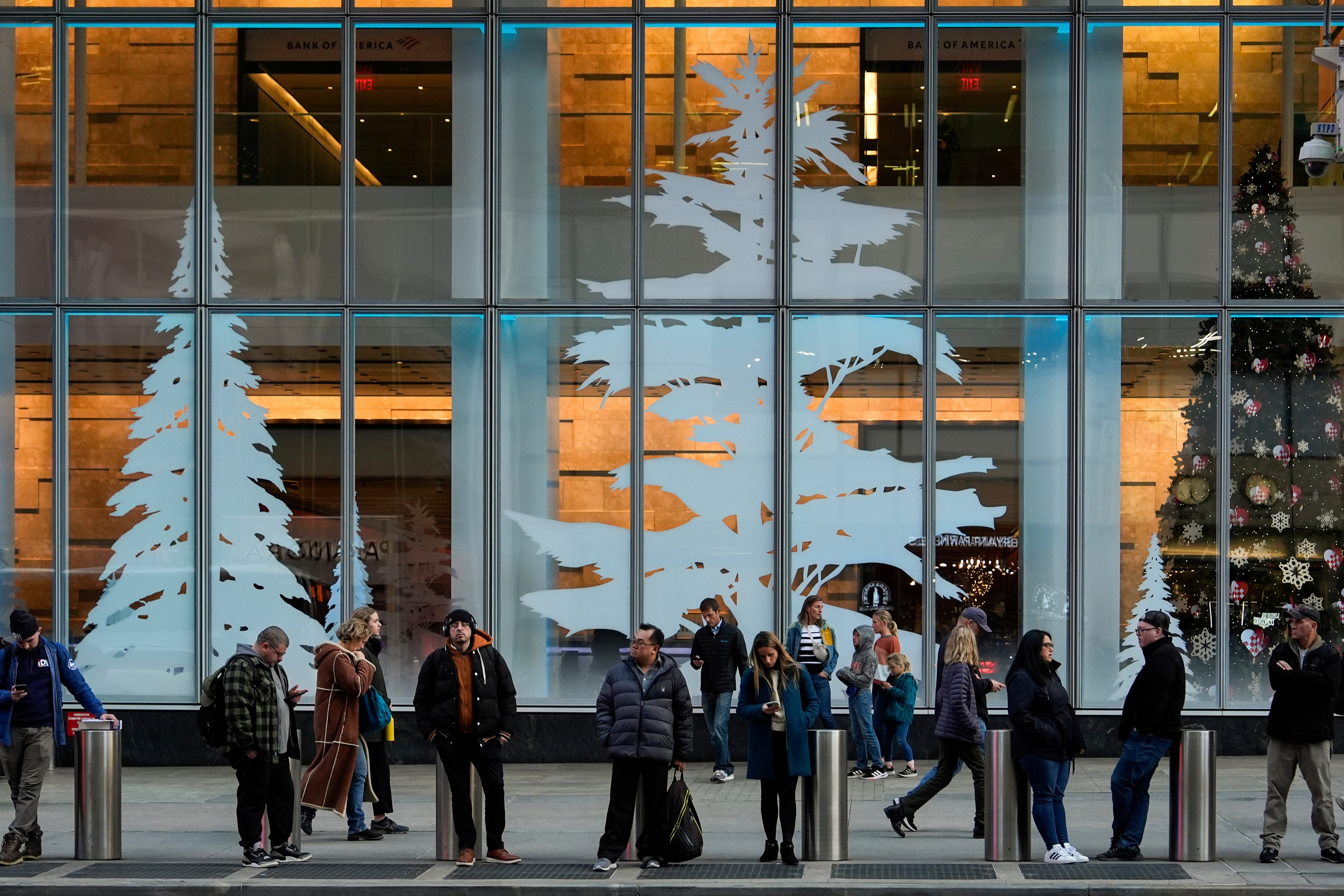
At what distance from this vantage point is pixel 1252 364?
51.2 feet

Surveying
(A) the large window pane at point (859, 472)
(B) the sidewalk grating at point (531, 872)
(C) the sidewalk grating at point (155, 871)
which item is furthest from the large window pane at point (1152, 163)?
(C) the sidewalk grating at point (155, 871)

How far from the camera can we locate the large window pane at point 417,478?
15703mm

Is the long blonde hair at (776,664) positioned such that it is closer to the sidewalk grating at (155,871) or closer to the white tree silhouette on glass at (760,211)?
the sidewalk grating at (155,871)

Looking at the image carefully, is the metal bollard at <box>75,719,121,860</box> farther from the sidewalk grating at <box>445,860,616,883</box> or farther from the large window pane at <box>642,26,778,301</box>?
the large window pane at <box>642,26,778,301</box>

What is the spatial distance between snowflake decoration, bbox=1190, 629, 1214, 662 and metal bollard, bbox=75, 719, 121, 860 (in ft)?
35.6

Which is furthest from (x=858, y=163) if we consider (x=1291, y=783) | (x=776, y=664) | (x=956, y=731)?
(x=1291, y=783)

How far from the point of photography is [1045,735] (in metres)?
10.1

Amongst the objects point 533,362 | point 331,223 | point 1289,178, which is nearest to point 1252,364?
point 1289,178

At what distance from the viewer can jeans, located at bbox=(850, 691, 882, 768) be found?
1431 centimetres

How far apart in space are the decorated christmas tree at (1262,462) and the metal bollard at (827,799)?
6543 millimetres

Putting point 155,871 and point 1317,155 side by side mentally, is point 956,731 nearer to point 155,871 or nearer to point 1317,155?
point 155,871

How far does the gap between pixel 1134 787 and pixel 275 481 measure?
31.8ft

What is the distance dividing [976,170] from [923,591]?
4678 millimetres

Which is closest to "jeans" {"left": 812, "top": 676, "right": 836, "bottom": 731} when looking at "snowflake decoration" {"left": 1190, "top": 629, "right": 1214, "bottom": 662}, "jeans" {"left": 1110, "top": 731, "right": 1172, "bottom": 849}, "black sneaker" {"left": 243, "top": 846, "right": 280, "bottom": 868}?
"jeans" {"left": 1110, "top": 731, "right": 1172, "bottom": 849}
